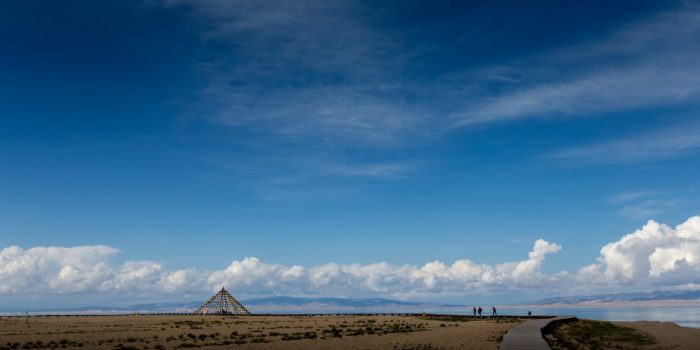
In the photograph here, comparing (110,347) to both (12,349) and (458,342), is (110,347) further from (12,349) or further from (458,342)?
(458,342)

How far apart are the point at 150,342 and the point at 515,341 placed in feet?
79.2

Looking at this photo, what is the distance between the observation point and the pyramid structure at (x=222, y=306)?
371 ft

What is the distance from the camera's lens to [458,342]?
40969mm

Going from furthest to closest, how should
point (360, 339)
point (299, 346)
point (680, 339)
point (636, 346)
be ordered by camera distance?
point (680, 339)
point (636, 346)
point (360, 339)
point (299, 346)

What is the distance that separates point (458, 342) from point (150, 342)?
68.8ft

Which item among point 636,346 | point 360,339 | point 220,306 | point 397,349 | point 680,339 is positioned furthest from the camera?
point 220,306

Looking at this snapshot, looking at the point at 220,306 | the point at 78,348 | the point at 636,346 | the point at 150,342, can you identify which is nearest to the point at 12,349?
the point at 78,348

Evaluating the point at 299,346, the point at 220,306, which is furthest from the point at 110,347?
the point at 220,306

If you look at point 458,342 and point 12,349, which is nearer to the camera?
point 12,349

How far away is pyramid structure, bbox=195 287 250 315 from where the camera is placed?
11294cm

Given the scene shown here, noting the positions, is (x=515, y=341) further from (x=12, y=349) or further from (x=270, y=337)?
(x=12, y=349)

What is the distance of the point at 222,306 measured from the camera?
377 feet

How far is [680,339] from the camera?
53.7m

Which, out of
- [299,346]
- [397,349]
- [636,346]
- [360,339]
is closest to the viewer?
[397,349]
